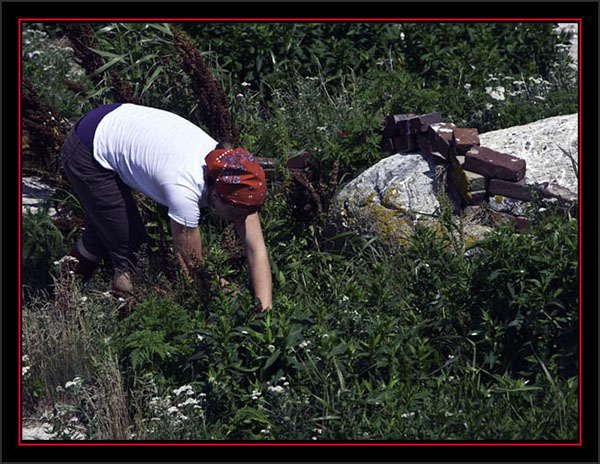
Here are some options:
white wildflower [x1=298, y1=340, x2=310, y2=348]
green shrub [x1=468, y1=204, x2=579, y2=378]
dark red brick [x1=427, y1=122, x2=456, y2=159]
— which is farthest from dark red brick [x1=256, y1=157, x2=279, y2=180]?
white wildflower [x1=298, y1=340, x2=310, y2=348]

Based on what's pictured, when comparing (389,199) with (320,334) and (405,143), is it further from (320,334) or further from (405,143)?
(320,334)

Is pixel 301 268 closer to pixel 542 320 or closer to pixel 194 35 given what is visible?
pixel 542 320

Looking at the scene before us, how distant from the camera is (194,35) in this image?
25.4 feet

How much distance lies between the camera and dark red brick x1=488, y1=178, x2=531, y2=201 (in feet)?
18.5

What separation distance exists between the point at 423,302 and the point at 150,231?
2.18 meters

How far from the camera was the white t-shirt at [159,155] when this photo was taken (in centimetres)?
467

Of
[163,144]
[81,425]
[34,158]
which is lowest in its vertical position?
[81,425]

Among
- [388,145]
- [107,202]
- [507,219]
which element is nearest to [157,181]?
[107,202]

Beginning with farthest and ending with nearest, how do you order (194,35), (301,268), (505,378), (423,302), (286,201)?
(194,35) → (286,201) → (301,268) → (423,302) → (505,378)

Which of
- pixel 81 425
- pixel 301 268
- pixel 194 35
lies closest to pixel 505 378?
pixel 301 268

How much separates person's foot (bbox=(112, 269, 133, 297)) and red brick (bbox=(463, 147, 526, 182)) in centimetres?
240

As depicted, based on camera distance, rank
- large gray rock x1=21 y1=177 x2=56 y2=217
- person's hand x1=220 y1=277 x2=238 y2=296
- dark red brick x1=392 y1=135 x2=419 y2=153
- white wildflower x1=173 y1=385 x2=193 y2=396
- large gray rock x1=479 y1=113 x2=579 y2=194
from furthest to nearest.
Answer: large gray rock x1=21 y1=177 x2=56 y2=217 → dark red brick x1=392 y1=135 x2=419 y2=153 → large gray rock x1=479 y1=113 x2=579 y2=194 → person's hand x1=220 y1=277 x2=238 y2=296 → white wildflower x1=173 y1=385 x2=193 y2=396

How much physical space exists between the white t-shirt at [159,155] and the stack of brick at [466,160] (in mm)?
1799

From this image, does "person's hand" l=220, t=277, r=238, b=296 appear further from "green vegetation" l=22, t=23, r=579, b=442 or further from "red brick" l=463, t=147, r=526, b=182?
"red brick" l=463, t=147, r=526, b=182
